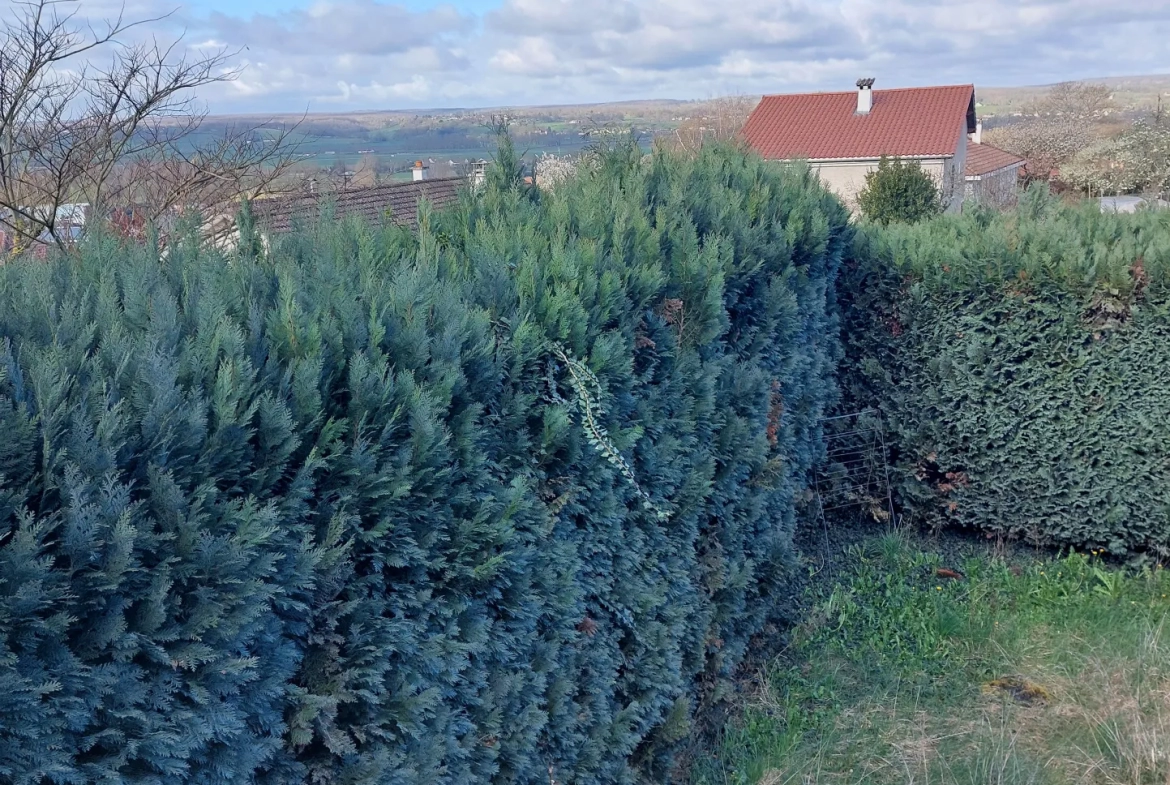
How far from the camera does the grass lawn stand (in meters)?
3.77

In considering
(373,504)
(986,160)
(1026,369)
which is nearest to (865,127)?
(986,160)

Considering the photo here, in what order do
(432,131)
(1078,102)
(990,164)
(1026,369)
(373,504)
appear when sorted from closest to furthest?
(373,504), (1026,369), (432,131), (990,164), (1078,102)

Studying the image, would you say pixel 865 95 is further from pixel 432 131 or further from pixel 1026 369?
pixel 1026 369

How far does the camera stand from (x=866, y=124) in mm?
32844

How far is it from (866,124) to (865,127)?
0.78 ft

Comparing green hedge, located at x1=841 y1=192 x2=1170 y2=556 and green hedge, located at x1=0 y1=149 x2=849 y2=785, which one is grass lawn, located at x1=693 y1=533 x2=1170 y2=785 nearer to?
green hedge, located at x1=841 y1=192 x2=1170 y2=556

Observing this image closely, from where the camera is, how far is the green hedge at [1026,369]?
568 centimetres

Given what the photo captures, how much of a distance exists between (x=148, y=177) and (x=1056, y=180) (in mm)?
35572

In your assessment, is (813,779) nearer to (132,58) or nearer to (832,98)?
(132,58)

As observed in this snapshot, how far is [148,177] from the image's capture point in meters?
8.16

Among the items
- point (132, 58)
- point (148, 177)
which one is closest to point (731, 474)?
point (148, 177)

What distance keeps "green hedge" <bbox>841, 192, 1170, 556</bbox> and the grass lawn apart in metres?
0.45

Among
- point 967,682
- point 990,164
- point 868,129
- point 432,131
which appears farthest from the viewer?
point 990,164

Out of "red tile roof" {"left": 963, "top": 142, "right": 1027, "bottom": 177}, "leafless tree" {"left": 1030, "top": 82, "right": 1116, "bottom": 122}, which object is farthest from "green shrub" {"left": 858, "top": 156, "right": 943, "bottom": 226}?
"leafless tree" {"left": 1030, "top": 82, "right": 1116, "bottom": 122}
